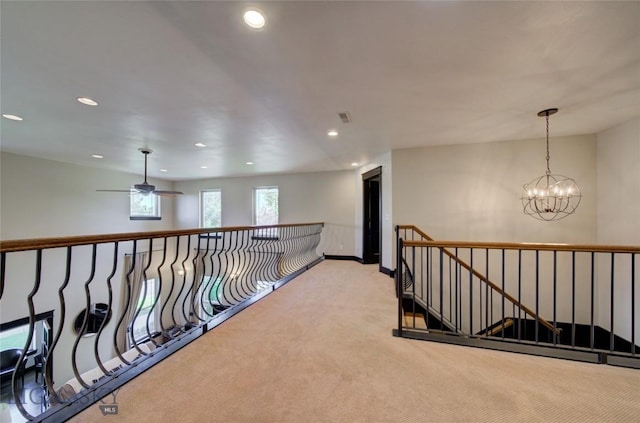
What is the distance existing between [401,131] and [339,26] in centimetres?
242

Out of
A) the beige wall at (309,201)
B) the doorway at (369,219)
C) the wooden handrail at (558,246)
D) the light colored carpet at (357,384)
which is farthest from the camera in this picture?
the beige wall at (309,201)

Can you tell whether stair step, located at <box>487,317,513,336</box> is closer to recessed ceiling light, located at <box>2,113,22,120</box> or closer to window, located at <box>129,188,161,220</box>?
recessed ceiling light, located at <box>2,113,22,120</box>

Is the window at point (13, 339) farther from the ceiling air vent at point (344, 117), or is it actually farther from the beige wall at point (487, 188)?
the beige wall at point (487, 188)

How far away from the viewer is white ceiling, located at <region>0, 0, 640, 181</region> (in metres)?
1.63

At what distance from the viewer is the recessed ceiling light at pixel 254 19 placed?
160 cm

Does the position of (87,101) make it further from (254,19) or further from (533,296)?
(533,296)

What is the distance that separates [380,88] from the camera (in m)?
2.54

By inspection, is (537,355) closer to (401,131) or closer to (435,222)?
(435,222)

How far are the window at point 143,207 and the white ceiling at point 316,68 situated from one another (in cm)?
374

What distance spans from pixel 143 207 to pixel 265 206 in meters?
3.81

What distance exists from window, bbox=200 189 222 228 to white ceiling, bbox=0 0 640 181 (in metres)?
4.58

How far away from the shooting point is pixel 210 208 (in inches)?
338

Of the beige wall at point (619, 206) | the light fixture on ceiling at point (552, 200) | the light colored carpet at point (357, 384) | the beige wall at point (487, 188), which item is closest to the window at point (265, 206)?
the beige wall at point (487, 188)

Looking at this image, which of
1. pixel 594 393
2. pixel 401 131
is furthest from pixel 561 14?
pixel 594 393
